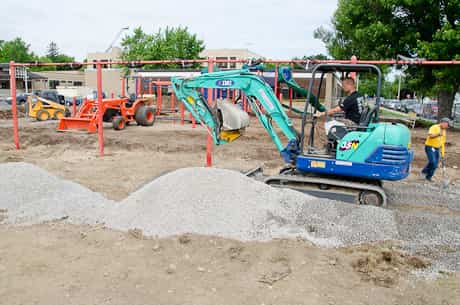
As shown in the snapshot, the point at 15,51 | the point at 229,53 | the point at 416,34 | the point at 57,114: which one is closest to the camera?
the point at 416,34

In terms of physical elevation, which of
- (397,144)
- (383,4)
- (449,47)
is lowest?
(397,144)

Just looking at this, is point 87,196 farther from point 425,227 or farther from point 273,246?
point 425,227

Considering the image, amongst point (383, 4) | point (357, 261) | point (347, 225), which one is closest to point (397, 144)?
point (347, 225)

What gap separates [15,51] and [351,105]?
84.9 m

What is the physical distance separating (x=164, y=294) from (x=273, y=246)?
5.25ft

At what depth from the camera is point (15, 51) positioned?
7812cm

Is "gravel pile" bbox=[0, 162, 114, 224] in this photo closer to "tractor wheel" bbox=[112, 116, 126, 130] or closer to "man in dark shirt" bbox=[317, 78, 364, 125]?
"man in dark shirt" bbox=[317, 78, 364, 125]

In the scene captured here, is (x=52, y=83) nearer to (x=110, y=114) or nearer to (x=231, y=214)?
(x=110, y=114)

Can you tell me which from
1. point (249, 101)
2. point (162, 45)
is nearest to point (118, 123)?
point (249, 101)

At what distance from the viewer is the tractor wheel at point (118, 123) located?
17.2 m

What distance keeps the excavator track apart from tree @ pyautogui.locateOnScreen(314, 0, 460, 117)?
12.6 metres

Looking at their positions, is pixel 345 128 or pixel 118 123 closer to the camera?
pixel 345 128

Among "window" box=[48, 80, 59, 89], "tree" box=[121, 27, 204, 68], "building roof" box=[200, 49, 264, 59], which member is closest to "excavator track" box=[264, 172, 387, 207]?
"tree" box=[121, 27, 204, 68]

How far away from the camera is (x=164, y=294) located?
13.1 feet
